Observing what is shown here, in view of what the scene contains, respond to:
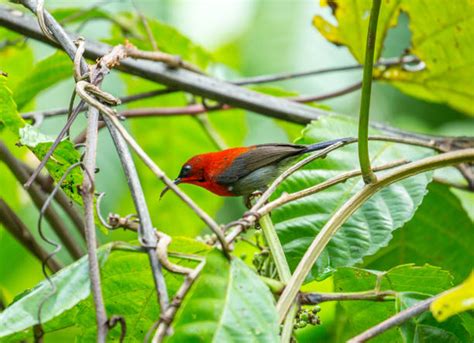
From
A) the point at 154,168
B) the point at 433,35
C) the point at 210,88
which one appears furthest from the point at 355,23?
the point at 154,168

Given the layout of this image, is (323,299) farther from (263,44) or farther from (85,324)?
(263,44)

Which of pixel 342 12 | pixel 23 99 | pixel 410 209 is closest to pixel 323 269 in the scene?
pixel 410 209

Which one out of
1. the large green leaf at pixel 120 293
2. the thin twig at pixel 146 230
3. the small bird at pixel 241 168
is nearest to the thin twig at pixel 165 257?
the thin twig at pixel 146 230

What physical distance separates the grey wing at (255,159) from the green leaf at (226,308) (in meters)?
1.45

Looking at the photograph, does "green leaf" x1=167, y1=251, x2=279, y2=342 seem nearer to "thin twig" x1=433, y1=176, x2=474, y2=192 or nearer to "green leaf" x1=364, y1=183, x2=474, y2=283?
"green leaf" x1=364, y1=183, x2=474, y2=283

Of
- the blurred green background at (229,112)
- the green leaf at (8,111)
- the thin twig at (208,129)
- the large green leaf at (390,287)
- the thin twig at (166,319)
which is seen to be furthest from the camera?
the blurred green background at (229,112)

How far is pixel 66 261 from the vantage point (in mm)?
3799

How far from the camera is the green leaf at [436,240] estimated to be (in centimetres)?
254

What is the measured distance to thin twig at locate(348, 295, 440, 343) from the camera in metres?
1.36

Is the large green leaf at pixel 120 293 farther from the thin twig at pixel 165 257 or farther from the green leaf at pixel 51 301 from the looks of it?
the thin twig at pixel 165 257

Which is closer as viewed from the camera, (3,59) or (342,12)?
(342,12)

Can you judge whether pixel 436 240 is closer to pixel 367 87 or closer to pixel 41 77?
pixel 367 87

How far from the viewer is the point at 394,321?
1.40m

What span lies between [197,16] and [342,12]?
3.33 m
